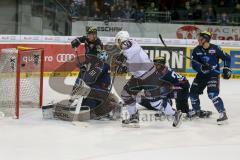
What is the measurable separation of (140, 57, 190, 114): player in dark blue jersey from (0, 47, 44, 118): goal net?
72.5 inches

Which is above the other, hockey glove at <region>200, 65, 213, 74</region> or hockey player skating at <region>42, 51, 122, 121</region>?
hockey glove at <region>200, 65, 213, 74</region>

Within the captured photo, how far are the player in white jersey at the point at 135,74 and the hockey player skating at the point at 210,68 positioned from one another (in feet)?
2.14

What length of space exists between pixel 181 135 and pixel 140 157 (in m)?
1.39

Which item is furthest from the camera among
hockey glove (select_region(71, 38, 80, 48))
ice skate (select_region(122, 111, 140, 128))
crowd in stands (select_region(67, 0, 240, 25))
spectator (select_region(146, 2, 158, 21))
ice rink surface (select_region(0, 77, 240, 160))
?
spectator (select_region(146, 2, 158, 21))

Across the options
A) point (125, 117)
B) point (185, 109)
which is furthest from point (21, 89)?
point (185, 109)

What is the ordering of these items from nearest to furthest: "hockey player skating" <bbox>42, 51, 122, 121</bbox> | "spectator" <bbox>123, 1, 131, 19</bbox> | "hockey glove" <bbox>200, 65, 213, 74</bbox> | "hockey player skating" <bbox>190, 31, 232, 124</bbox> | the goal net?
"hockey player skating" <bbox>42, 51, 122, 121</bbox> < "hockey player skating" <bbox>190, 31, 232, 124</bbox> < "hockey glove" <bbox>200, 65, 213, 74</bbox> < the goal net < "spectator" <bbox>123, 1, 131, 19</bbox>

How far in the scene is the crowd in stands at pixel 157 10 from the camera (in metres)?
14.0

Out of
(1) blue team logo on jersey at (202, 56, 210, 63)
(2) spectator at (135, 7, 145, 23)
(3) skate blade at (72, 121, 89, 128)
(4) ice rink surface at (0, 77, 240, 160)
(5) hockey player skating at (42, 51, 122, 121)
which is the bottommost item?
(4) ice rink surface at (0, 77, 240, 160)

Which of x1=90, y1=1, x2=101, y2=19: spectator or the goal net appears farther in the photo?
x1=90, y1=1, x2=101, y2=19: spectator

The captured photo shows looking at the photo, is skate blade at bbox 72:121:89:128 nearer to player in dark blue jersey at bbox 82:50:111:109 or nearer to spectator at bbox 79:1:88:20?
player in dark blue jersey at bbox 82:50:111:109

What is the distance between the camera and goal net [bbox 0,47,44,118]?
7.93 m

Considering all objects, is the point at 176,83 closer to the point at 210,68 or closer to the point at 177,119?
the point at 210,68


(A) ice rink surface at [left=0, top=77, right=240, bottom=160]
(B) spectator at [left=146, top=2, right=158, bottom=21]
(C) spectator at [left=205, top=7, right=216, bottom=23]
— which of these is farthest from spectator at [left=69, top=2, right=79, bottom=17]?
(A) ice rink surface at [left=0, top=77, right=240, bottom=160]

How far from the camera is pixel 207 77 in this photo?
7.88 metres
